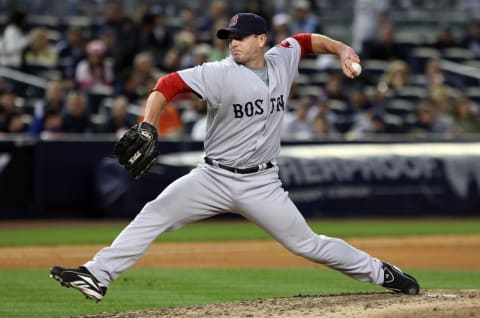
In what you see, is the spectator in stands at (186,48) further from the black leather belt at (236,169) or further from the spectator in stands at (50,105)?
the black leather belt at (236,169)

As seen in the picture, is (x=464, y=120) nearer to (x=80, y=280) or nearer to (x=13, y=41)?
(x=13, y=41)

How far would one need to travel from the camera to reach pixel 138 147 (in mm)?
6281

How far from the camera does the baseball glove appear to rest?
626 centimetres

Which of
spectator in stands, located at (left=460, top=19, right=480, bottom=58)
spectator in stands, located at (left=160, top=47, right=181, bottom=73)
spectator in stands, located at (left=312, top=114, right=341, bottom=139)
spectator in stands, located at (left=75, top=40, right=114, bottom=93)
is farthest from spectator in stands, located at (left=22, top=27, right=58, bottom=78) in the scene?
spectator in stands, located at (left=460, top=19, right=480, bottom=58)

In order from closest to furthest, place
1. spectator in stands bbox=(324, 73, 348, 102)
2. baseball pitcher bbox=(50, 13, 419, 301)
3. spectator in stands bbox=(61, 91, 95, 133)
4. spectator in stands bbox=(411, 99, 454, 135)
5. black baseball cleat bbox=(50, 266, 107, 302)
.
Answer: black baseball cleat bbox=(50, 266, 107, 302)
baseball pitcher bbox=(50, 13, 419, 301)
spectator in stands bbox=(61, 91, 95, 133)
spectator in stands bbox=(411, 99, 454, 135)
spectator in stands bbox=(324, 73, 348, 102)

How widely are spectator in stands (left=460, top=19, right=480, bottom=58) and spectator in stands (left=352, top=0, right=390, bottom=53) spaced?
1.66 metres

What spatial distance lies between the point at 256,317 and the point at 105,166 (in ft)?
28.6

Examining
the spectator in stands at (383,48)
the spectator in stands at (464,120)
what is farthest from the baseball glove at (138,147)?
the spectator in stands at (383,48)

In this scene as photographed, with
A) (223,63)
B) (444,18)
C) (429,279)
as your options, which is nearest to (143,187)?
(429,279)

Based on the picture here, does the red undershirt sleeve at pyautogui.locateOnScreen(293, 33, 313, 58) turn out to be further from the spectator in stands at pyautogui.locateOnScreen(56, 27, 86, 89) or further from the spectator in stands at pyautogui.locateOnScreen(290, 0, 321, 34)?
the spectator in stands at pyautogui.locateOnScreen(290, 0, 321, 34)

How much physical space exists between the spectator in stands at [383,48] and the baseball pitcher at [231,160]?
12.6 m

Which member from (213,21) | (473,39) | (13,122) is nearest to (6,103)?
(13,122)

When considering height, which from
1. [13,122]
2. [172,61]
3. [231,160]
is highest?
[231,160]

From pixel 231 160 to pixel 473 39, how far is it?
580 inches
